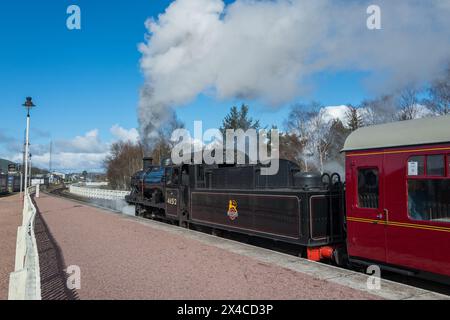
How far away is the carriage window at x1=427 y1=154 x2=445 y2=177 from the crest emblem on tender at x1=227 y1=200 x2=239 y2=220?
19.6 ft

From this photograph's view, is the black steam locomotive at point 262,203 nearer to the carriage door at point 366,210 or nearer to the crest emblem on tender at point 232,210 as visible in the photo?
the crest emblem on tender at point 232,210

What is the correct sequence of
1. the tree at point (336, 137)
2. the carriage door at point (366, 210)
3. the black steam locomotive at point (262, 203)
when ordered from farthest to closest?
the tree at point (336, 137) → the black steam locomotive at point (262, 203) → the carriage door at point (366, 210)

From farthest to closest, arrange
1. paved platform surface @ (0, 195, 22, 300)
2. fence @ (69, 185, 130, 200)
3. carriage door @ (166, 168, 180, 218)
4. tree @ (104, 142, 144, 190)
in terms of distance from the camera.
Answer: tree @ (104, 142, 144, 190), fence @ (69, 185, 130, 200), carriage door @ (166, 168, 180, 218), paved platform surface @ (0, 195, 22, 300)

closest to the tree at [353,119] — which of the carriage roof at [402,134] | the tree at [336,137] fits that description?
the tree at [336,137]

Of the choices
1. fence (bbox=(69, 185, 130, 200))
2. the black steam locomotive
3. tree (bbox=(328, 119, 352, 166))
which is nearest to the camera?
the black steam locomotive

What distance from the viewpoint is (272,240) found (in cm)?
1055

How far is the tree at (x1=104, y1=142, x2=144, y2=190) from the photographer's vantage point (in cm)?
5609

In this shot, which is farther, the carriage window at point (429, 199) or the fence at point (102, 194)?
the fence at point (102, 194)

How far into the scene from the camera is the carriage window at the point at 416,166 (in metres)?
6.26

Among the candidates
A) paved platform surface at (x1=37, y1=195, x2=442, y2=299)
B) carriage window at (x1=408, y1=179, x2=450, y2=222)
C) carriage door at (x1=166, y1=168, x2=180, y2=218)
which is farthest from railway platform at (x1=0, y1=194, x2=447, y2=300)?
carriage door at (x1=166, y1=168, x2=180, y2=218)

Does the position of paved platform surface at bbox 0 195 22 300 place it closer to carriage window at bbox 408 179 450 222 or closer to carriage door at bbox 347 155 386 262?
carriage door at bbox 347 155 386 262
